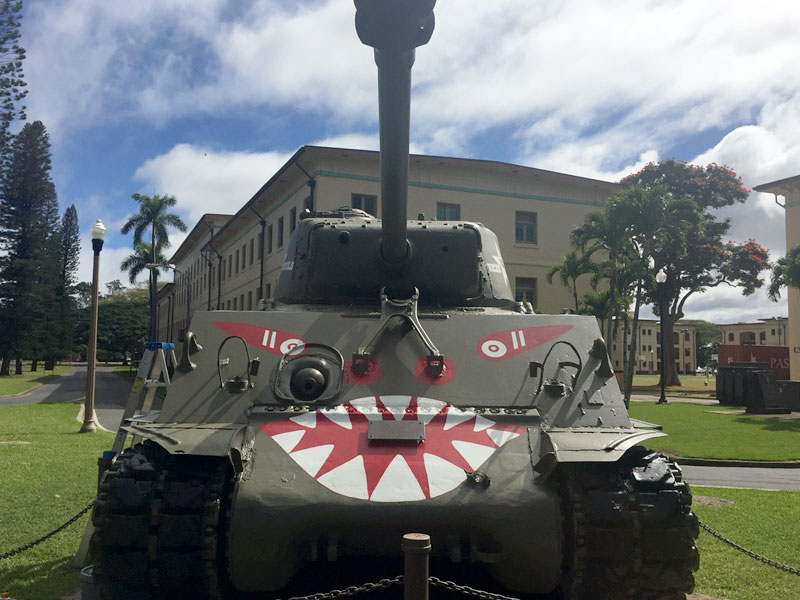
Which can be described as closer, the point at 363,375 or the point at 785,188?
the point at 363,375

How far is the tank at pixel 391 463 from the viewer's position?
3.99 meters

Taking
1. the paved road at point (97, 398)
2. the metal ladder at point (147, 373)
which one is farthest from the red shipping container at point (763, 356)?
the metal ladder at point (147, 373)

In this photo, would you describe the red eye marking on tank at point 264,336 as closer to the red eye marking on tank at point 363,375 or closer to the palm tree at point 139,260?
the red eye marking on tank at point 363,375

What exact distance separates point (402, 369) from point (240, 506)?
1.49 meters

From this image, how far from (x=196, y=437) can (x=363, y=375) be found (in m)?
1.21

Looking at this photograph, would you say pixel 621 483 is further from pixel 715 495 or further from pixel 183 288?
pixel 183 288

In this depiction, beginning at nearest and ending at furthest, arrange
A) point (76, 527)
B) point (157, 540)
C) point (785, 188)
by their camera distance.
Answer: point (157, 540), point (76, 527), point (785, 188)

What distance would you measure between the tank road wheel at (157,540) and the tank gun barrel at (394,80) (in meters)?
2.34

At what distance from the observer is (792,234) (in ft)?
114

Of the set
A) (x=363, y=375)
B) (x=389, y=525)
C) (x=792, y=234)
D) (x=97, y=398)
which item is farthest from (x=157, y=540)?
(x=792, y=234)

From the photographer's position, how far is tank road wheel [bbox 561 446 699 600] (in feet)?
13.0

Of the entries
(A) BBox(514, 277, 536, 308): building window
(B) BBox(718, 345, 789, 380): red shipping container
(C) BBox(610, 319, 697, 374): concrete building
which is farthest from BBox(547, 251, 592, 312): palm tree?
(C) BBox(610, 319, 697, 374): concrete building

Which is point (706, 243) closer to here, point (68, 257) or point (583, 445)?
point (583, 445)

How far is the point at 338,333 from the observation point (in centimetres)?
542
